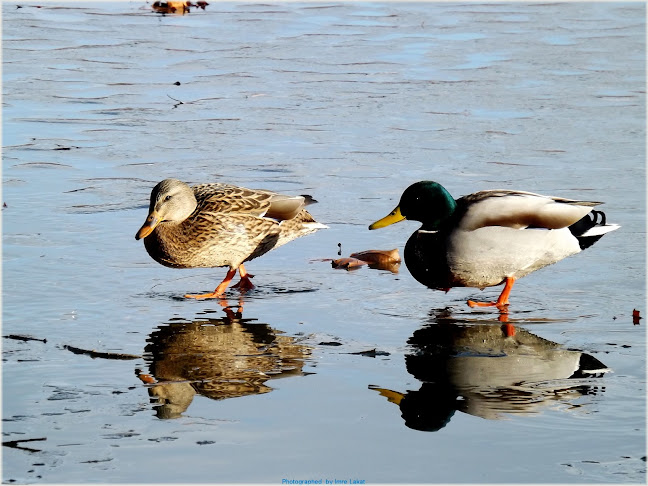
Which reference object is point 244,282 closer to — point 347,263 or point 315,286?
point 315,286

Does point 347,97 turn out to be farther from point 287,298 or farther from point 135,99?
point 287,298

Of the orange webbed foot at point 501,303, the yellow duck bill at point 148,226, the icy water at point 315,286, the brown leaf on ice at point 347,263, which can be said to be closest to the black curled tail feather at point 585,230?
the icy water at point 315,286

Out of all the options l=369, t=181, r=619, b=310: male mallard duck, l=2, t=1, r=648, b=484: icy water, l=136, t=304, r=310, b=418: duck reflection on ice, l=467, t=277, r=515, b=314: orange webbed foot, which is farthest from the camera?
l=369, t=181, r=619, b=310: male mallard duck

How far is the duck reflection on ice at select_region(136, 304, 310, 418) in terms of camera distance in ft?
14.4

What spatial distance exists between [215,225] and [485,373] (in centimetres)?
213

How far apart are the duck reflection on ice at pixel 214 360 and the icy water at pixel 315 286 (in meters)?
0.01

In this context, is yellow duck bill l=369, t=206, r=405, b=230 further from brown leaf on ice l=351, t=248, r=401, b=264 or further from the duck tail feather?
the duck tail feather

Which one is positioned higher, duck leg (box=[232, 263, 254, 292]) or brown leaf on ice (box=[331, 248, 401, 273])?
brown leaf on ice (box=[331, 248, 401, 273])

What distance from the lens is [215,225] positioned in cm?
630

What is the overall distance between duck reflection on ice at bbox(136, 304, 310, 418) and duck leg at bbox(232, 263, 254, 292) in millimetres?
620

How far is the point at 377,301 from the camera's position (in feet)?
19.1

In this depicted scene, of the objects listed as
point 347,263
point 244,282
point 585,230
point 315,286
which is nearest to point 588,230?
point 585,230

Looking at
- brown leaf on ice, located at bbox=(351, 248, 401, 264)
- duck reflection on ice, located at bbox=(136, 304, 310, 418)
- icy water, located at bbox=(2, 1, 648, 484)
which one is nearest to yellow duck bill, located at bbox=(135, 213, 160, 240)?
icy water, located at bbox=(2, 1, 648, 484)

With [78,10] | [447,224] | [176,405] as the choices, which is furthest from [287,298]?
[78,10]
